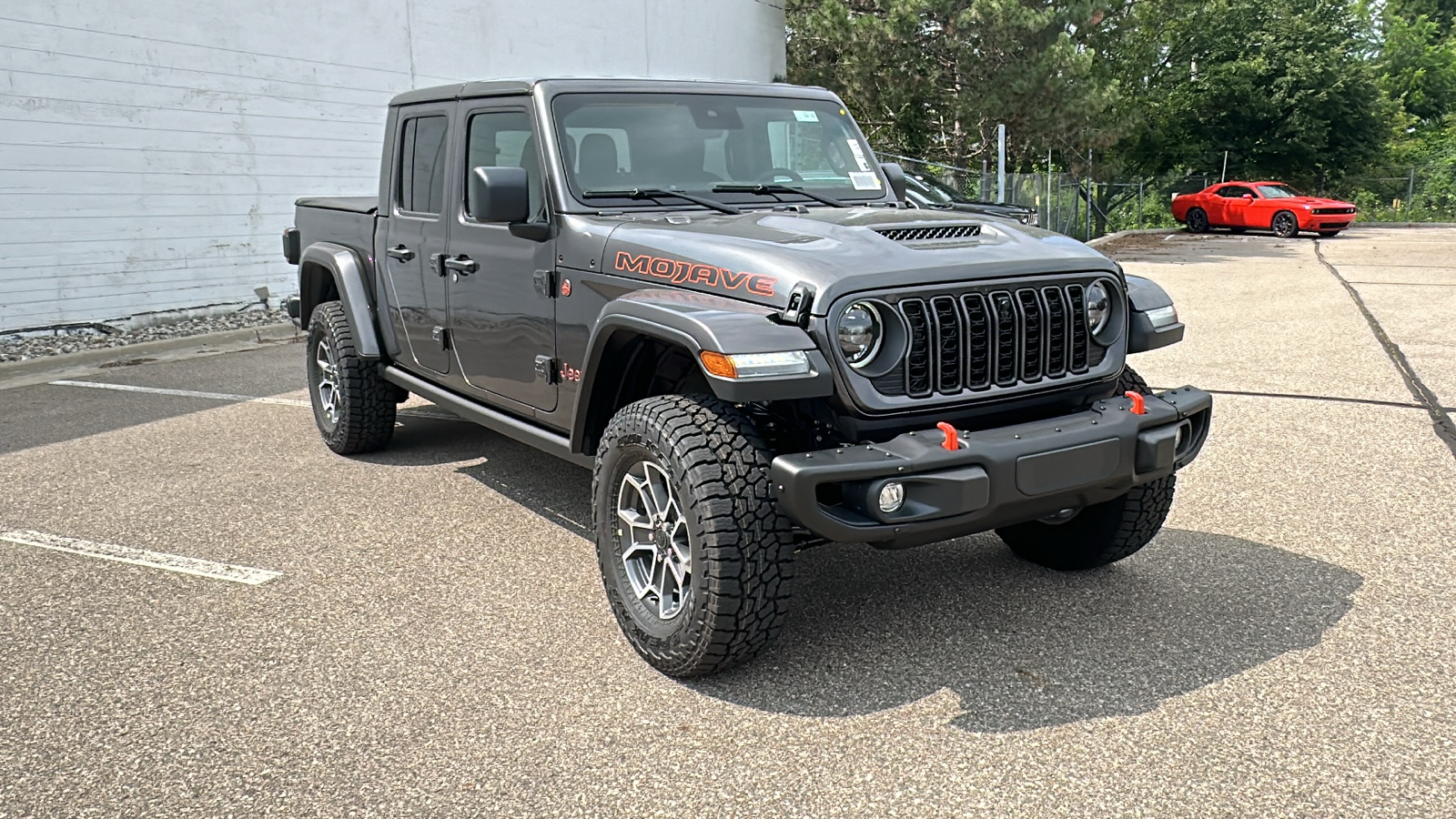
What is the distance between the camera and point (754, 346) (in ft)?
10.9

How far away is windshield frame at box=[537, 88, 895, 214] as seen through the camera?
4488mm

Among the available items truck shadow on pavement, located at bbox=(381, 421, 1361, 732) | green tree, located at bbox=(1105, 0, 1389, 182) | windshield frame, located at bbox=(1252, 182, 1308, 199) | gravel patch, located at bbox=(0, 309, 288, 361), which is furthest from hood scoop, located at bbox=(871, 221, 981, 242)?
green tree, located at bbox=(1105, 0, 1389, 182)

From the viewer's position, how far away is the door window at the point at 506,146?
4660 mm

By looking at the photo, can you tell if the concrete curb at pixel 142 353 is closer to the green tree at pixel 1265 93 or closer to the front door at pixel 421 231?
the front door at pixel 421 231

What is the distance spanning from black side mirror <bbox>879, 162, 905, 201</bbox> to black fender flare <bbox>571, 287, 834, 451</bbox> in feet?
5.76

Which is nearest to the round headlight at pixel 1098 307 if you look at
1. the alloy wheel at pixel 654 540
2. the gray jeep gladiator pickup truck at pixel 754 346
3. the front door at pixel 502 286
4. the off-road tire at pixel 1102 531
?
the gray jeep gladiator pickup truck at pixel 754 346

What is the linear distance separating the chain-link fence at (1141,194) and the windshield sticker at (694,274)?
18.0m

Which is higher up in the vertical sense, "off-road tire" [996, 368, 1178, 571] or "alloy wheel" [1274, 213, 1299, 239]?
"alloy wheel" [1274, 213, 1299, 239]

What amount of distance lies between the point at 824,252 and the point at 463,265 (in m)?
1.95

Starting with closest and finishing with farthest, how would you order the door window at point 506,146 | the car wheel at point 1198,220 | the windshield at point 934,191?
the door window at point 506,146
the windshield at point 934,191
the car wheel at point 1198,220

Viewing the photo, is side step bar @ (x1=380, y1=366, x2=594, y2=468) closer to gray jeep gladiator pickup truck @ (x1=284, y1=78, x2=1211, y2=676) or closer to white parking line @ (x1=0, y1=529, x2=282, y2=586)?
gray jeep gladiator pickup truck @ (x1=284, y1=78, x2=1211, y2=676)

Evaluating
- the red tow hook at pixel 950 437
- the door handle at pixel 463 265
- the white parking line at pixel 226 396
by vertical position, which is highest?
the door handle at pixel 463 265

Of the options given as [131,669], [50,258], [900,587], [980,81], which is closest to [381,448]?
[131,669]

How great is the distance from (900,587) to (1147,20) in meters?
22.5
